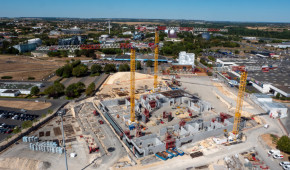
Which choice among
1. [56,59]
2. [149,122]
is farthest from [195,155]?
[56,59]

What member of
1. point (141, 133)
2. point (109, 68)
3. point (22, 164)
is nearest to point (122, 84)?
point (109, 68)

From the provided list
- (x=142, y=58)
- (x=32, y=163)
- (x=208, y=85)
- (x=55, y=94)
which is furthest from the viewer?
(x=142, y=58)

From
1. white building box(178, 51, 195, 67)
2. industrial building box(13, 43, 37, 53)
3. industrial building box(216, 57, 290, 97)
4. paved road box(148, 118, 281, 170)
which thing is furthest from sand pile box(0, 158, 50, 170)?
industrial building box(13, 43, 37, 53)

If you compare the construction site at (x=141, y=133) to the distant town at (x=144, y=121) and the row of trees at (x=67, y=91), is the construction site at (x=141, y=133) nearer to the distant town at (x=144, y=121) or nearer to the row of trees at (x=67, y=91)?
the distant town at (x=144, y=121)

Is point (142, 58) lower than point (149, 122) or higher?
higher

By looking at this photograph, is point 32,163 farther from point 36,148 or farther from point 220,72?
point 220,72

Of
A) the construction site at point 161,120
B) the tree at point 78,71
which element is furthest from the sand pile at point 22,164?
the tree at point 78,71

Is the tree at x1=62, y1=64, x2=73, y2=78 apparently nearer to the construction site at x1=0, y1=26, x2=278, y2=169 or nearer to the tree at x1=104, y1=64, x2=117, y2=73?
the tree at x1=104, y1=64, x2=117, y2=73
